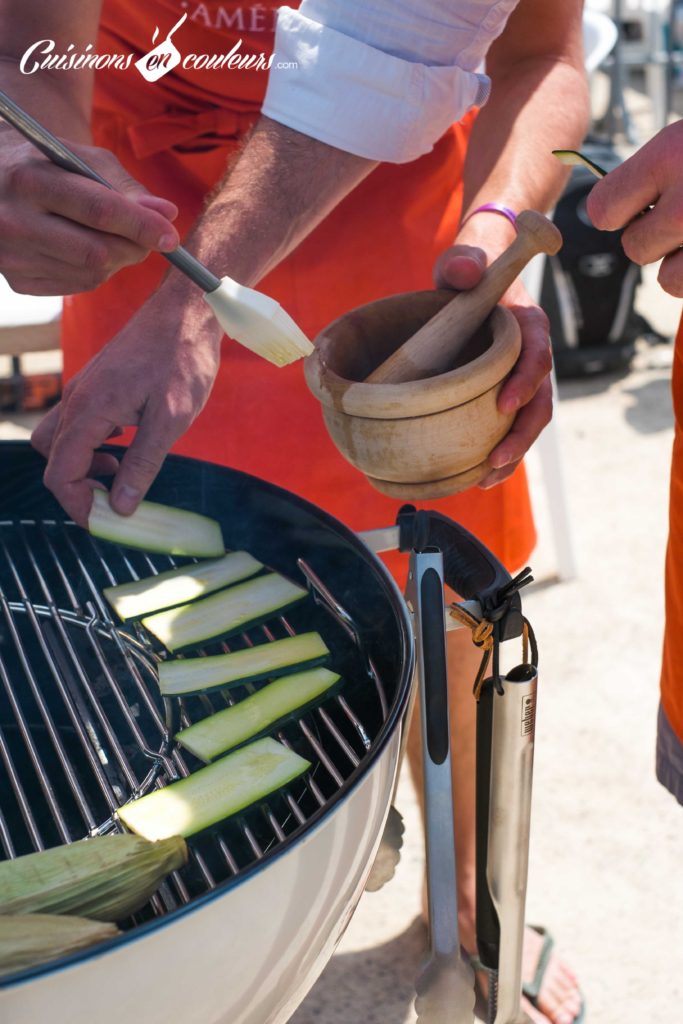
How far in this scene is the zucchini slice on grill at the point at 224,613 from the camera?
3.94ft

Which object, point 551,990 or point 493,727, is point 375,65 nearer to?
point 493,727

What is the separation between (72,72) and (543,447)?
5.96 feet

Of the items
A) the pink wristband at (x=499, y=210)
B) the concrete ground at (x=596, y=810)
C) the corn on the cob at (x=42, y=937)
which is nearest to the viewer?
the corn on the cob at (x=42, y=937)

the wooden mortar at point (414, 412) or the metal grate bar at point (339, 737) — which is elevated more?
the wooden mortar at point (414, 412)

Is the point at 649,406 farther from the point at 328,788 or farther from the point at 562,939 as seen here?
the point at 328,788

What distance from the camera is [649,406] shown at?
4.00 m

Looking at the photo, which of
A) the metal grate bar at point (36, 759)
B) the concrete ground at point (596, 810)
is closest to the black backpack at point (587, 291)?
the concrete ground at point (596, 810)

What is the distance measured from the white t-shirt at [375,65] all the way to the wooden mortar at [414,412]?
25cm

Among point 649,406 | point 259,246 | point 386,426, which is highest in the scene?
point 259,246

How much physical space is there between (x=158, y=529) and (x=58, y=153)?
46cm

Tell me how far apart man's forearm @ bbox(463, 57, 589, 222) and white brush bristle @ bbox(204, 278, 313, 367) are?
58 centimetres

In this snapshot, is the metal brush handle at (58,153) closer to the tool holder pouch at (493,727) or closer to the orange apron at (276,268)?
the tool holder pouch at (493,727)

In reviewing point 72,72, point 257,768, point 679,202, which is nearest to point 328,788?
point 257,768

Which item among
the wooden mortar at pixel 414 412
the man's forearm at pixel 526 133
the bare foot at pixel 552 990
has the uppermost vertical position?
the man's forearm at pixel 526 133
